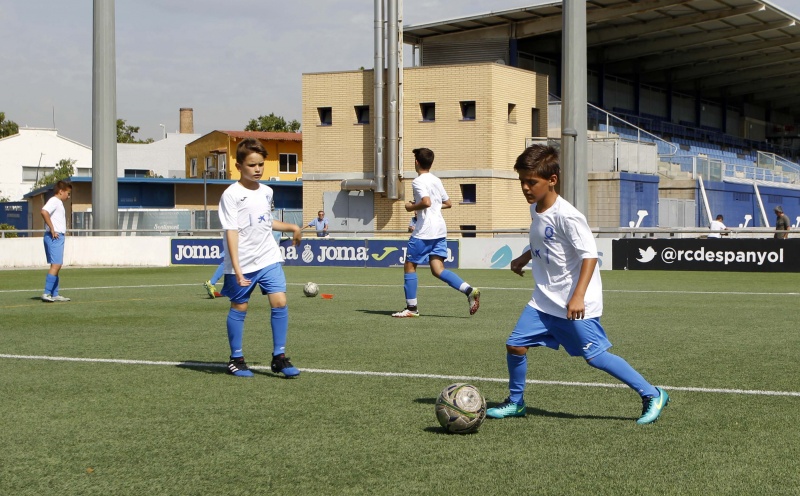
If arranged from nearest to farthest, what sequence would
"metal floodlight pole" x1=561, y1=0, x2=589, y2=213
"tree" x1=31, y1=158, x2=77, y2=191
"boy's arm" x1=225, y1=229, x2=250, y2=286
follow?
"boy's arm" x1=225, y1=229, x2=250, y2=286
"metal floodlight pole" x1=561, y1=0, x2=589, y2=213
"tree" x1=31, y1=158, x2=77, y2=191

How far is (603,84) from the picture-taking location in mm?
53219

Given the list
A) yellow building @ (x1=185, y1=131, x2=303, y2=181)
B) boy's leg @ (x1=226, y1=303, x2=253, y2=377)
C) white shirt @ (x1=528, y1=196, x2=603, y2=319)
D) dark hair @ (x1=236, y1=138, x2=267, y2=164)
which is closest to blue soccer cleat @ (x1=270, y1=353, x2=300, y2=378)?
boy's leg @ (x1=226, y1=303, x2=253, y2=377)

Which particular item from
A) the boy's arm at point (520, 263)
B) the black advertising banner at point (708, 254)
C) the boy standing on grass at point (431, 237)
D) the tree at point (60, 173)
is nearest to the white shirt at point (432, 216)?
the boy standing on grass at point (431, 237)

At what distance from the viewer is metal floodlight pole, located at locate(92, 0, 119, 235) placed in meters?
31.0

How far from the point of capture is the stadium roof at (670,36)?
45.1 m

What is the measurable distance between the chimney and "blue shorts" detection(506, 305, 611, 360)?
301ft

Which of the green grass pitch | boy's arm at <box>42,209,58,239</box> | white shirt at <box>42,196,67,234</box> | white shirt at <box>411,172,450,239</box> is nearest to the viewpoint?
the green grass pitch

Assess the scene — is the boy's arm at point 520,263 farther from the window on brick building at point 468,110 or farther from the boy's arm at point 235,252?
the window on brick building at point 468,110

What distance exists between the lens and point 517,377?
630 cm

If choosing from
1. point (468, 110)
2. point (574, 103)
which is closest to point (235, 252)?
point (574, 103)

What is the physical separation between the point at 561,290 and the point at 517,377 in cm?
62

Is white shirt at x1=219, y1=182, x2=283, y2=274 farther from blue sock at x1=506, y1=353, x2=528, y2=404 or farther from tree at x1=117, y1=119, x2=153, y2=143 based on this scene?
tree at x1=117, y1=119, x2=153, y2=143

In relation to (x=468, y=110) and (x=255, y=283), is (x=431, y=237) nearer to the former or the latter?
(x=255, y=283)

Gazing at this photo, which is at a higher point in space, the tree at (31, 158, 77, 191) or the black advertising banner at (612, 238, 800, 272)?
the tree at (31, 158, 77, 191)
